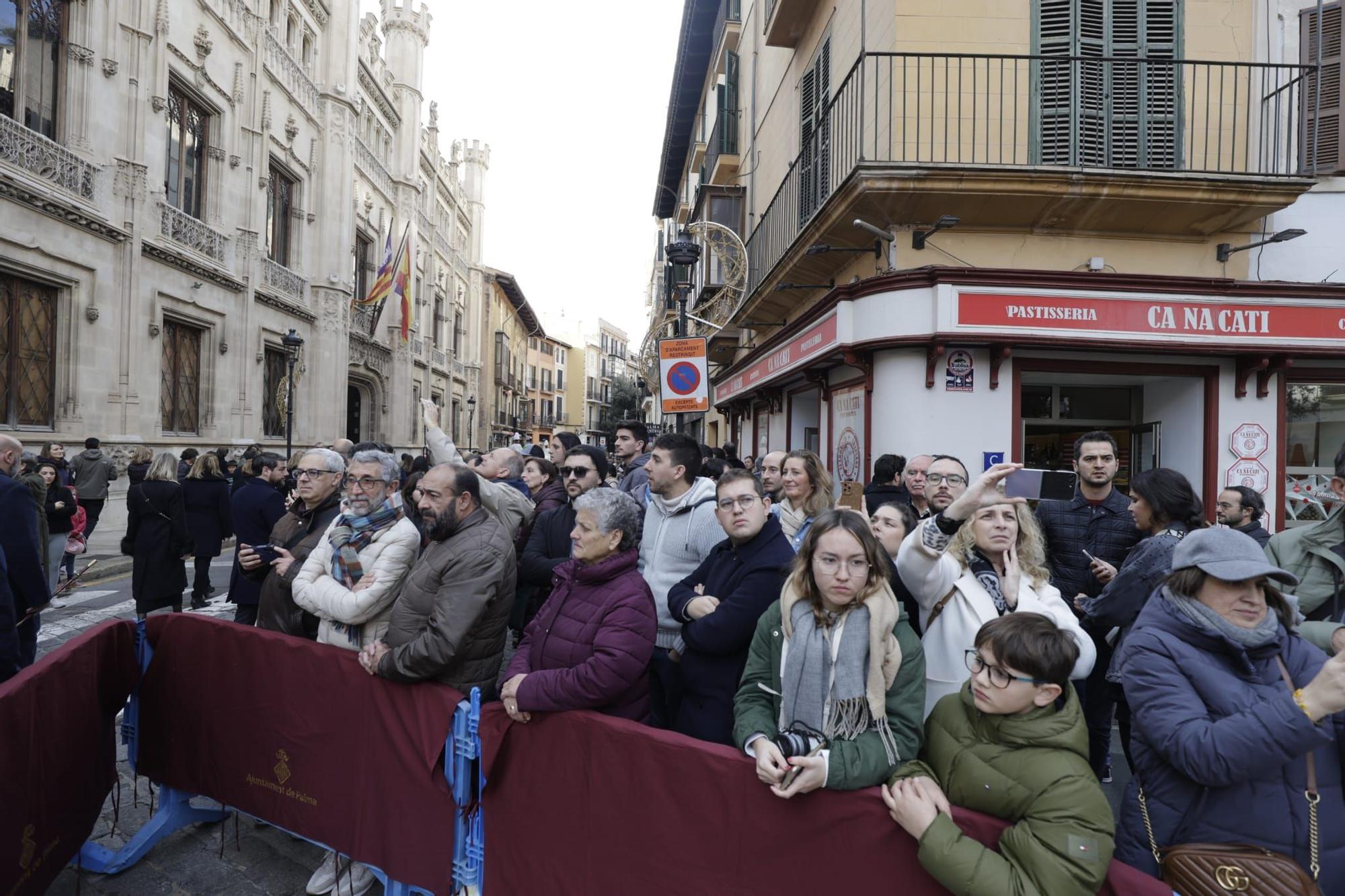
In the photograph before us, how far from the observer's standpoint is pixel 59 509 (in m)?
8.03

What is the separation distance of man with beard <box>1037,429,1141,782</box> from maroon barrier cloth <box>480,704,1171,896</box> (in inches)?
96.0

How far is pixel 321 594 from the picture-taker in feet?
11.4

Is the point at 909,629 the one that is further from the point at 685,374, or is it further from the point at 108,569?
the point at 108,569

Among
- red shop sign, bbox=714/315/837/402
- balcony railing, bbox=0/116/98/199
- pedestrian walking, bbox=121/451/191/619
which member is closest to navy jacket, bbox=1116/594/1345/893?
red shop sign, bbox=714/315/837/402

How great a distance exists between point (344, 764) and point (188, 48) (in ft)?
62.2

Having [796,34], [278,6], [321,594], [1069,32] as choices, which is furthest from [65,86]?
[1069,32]

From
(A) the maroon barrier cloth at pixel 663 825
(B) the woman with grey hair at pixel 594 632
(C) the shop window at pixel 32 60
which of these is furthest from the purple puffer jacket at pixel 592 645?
(C) the shop window at pixel 32 60

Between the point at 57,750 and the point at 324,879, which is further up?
the point at 57,750

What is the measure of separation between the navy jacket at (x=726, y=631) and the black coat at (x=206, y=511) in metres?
6.39

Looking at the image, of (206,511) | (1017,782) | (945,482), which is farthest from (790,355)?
(1017,782)

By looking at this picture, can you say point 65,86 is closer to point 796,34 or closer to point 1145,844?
point 796,34

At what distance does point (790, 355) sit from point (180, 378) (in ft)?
48.1

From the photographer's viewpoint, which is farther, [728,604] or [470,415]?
[470,415]

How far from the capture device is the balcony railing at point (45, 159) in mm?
11750
